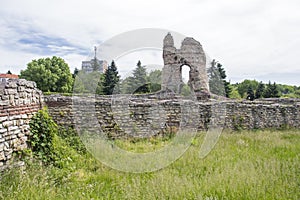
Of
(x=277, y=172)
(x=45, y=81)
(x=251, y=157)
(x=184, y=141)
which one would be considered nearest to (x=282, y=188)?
(x=277, y=172)

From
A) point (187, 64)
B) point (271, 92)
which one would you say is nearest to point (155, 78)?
point (187, 64)

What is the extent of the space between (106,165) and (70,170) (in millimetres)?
761

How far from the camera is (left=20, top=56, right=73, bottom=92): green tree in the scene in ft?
110

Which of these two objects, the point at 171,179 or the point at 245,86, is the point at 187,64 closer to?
the point at 171,179

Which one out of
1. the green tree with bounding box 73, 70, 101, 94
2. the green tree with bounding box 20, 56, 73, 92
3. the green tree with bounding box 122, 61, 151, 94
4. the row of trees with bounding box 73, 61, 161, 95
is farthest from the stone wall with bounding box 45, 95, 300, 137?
the green tree with bounding box 20, 56, 73, 92

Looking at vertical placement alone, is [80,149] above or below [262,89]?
below

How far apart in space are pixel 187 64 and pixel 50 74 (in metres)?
20.8

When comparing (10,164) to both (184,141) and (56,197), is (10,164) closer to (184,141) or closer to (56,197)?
(56,197)

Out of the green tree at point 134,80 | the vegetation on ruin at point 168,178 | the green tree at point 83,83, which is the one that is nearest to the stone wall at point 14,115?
the vegetation on ruin at point 168,178

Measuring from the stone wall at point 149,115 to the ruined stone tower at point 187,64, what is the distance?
27.1ft

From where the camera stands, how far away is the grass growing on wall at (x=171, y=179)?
12.1 feet

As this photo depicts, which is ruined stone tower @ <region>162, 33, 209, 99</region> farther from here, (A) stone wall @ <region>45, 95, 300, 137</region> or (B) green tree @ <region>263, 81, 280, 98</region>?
(B) green tree @ <region>263, 81, 280, 98</region>

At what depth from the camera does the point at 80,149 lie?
659 centimetres

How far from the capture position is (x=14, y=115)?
15.1 feet
